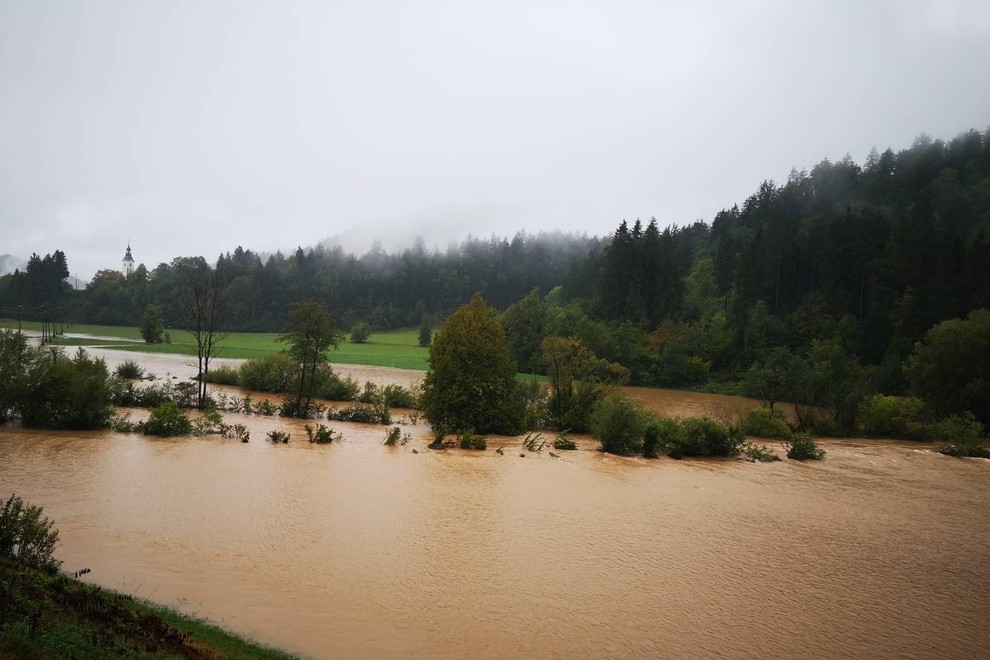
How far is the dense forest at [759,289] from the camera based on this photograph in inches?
1914

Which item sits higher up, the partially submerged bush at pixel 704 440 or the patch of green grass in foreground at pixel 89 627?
the patch of green grass in foreground at pixel 89 627

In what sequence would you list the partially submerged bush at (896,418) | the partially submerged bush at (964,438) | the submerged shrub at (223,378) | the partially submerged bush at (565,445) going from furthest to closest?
1. the submerged shrub at (223,378)
2. the partially submerged bush at (896,418)
3. the partially submerged bush at (964,438)
4. the partially submerged bush at (565,445)

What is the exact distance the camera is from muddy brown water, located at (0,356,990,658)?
9.58 metres

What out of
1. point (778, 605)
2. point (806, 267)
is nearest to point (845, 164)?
point (806, 267)

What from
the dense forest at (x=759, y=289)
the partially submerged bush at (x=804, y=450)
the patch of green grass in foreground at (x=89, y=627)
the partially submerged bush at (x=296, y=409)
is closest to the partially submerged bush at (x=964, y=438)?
the dense forest at (x=759, y=289)

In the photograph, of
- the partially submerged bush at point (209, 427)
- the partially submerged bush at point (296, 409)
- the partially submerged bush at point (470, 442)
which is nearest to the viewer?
the partially submerged bush at point (209, 427)

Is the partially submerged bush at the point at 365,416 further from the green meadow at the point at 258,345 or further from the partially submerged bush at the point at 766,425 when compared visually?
the green meadow at the point at 258,345

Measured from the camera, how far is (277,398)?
3800cm

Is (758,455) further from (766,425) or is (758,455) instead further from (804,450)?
(766,425)

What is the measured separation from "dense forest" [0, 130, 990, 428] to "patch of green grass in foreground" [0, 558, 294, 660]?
118ft

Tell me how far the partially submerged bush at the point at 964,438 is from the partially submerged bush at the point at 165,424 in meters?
35.2

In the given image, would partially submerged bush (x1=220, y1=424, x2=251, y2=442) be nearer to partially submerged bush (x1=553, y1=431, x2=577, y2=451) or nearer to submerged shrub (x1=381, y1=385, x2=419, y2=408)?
submerged shrub (x1=381, y1=385, x2=419, y2=408)

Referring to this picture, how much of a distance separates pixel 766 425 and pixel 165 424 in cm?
2957

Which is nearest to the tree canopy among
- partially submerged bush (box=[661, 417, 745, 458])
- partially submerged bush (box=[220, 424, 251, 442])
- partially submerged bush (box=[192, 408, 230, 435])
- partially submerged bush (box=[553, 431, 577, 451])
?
partially submerged bush (box=[553, 431, 577, 451])
